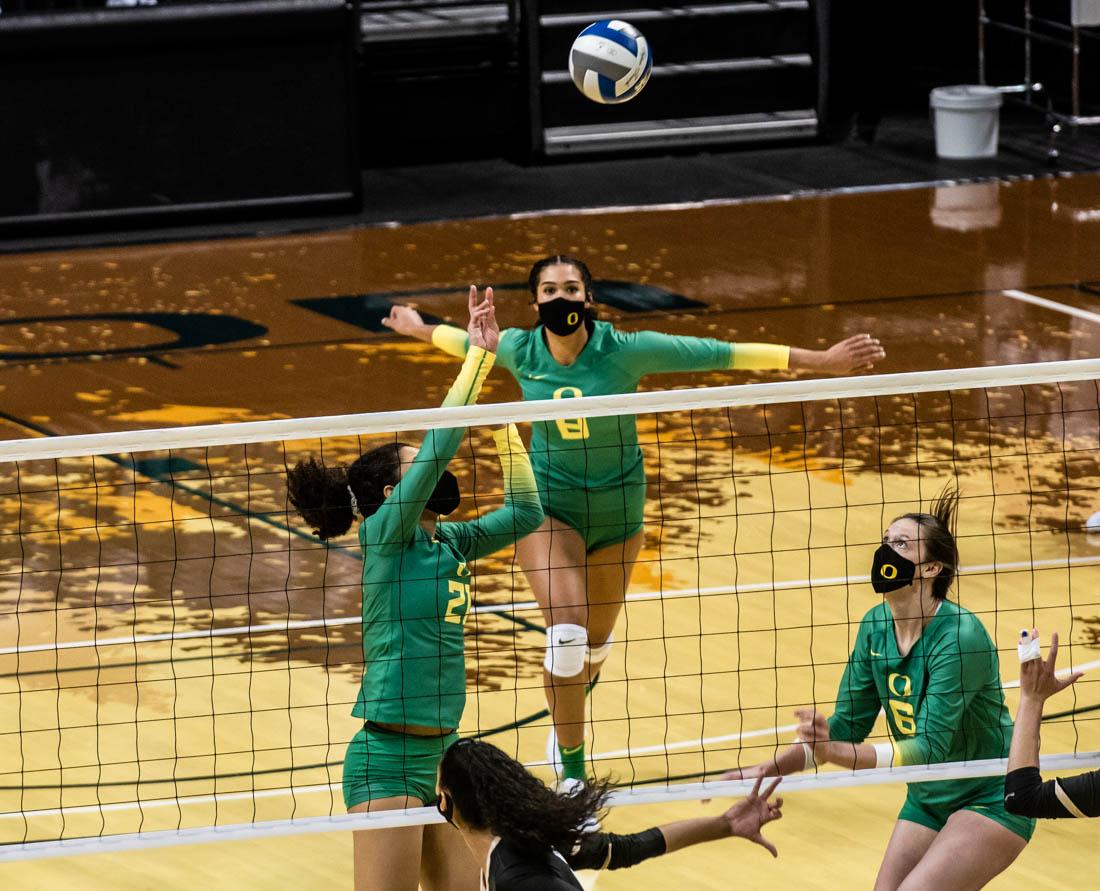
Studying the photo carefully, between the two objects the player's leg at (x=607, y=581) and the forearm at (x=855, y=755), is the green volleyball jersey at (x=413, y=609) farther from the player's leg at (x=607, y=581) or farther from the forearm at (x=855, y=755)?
the player's leg at (x=607, y=581)

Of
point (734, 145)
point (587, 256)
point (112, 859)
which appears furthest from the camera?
point (734, 145)

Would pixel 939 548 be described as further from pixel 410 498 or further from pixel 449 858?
pixel 449 858

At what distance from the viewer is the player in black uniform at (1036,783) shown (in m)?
4.70

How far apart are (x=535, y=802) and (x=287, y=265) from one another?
1123cm

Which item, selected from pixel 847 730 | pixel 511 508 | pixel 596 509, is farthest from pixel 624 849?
pixel 596 509

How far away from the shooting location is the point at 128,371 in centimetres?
1234

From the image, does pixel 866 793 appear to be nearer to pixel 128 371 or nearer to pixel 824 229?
pixel 128 371

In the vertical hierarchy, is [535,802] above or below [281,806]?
above

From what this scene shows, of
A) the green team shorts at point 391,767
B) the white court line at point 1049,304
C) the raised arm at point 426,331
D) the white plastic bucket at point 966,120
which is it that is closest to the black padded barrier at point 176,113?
the white plastic bucket at point 966,120

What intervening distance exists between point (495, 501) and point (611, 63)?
2.51 metres

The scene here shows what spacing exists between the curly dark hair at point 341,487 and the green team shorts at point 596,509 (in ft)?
3.86

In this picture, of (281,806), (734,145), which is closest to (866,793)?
(281,806)

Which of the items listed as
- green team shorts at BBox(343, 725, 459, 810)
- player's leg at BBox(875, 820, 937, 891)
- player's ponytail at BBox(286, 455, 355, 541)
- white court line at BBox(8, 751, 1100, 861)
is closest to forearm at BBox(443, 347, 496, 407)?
player's ponytail at BBox(286, 455, 355, 541)

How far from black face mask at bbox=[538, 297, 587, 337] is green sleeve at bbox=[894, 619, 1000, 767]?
1950 millimetres
